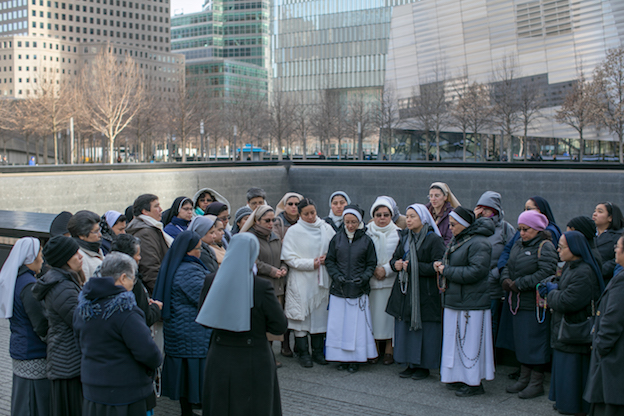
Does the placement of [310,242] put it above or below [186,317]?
above

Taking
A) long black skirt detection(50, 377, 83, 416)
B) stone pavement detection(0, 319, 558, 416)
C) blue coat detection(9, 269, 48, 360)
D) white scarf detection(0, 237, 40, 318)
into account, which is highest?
white scarf detection(0, 237, 40, 318)

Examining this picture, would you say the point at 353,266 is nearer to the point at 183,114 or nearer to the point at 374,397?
the point at 374,397

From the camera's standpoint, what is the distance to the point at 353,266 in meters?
6.88

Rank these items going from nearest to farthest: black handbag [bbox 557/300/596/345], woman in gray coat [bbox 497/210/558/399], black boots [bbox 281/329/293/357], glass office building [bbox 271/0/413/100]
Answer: black handbag [bbox 557/300/596/345]
woman in gray coat [bbox 497/210/558/399]
black boots [bbox 281/329/293/357]
glass office building [bbox 271/0/413/100]

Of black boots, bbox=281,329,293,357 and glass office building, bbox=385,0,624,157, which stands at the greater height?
glass office building, bbox=385,0,624,157

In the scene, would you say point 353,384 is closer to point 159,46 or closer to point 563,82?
point 563,82

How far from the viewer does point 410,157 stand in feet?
187

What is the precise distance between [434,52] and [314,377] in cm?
5141

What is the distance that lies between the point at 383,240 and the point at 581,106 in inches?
1424

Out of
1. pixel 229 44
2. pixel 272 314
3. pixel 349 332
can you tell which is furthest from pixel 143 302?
pixel 229 44

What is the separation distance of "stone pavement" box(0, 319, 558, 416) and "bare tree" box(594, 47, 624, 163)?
Result: 34.6 metres

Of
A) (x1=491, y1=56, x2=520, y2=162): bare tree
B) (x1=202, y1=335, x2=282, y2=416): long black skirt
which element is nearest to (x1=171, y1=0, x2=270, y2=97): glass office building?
(x1=491, y1=56, x2=520, y2=162): bare tree

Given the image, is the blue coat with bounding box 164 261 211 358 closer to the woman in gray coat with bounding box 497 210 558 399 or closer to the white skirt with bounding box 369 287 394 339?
the white skirt with bounding box 369 287 394 339

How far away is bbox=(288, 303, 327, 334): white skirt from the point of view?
720cm
